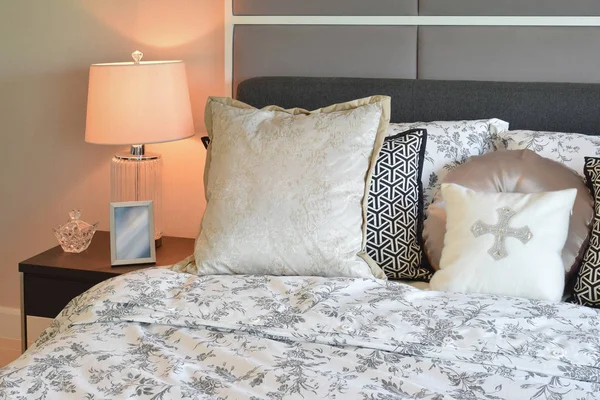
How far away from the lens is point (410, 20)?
2.68m

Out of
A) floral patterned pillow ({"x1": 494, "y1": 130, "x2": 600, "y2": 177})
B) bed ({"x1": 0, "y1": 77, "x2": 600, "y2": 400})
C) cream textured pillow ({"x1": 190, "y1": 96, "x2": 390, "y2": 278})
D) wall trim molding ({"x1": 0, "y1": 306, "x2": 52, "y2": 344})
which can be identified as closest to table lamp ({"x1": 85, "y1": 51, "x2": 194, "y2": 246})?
cream textured pillow ({"x1": 190, "y1": 96, "x2": 390, "y2": 278})

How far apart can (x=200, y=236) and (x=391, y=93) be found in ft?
2.68

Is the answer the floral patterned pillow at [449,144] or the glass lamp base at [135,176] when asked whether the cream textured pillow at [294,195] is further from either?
the glass lamp base at [135,176]

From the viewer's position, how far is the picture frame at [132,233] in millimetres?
2580

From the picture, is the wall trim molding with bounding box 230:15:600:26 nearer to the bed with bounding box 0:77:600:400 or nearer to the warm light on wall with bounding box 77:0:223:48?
the warm light on wall with bounding box 77:0:223:48

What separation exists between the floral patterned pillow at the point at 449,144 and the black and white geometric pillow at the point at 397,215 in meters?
0.08

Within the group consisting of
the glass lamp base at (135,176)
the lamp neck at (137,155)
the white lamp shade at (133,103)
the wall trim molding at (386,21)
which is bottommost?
the glass lamp base at (135,176)

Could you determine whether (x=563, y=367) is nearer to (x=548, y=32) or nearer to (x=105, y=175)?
(x=548, y=32)

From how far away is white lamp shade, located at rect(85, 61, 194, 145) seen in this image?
103 inches

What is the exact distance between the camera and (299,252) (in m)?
2.14

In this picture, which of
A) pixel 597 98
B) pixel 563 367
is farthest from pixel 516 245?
pixel 597 98

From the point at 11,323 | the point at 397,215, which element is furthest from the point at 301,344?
the point at 11,323

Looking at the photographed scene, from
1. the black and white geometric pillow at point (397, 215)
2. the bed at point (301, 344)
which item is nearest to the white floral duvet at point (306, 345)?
the bed at point (301, 344)

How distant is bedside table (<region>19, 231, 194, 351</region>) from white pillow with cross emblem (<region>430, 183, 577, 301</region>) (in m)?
1.05
